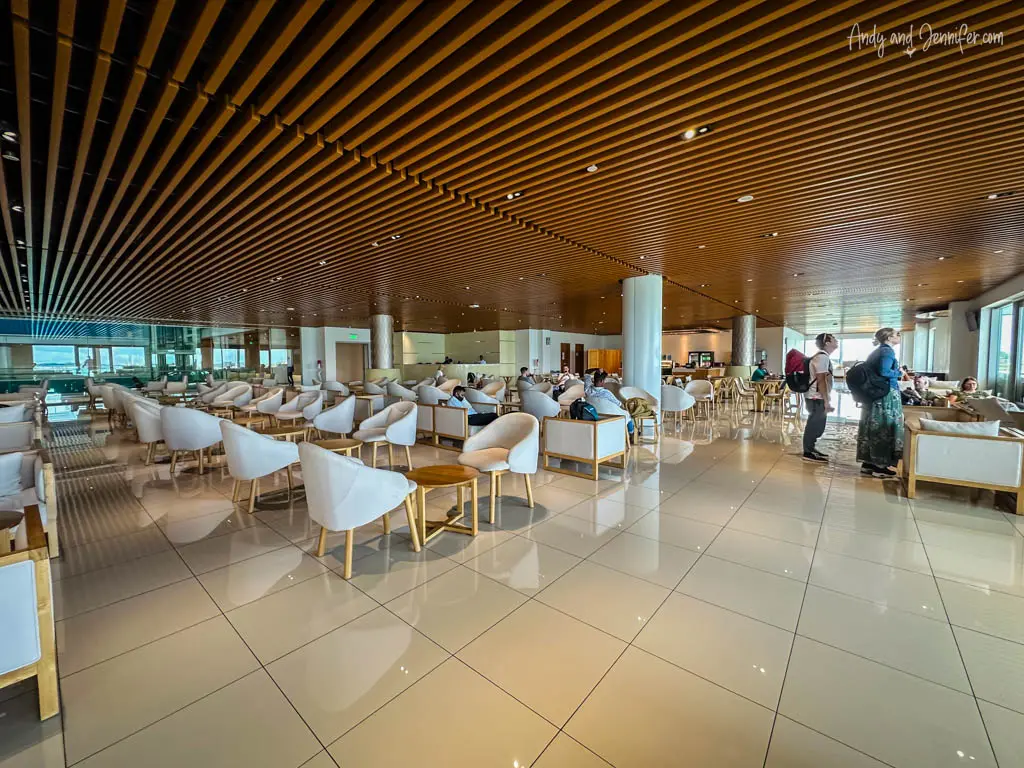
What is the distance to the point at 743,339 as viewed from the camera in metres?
14.8

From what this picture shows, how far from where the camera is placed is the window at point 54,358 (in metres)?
15.9

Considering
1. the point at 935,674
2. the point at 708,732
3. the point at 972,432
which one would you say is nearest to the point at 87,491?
the point at 708,732

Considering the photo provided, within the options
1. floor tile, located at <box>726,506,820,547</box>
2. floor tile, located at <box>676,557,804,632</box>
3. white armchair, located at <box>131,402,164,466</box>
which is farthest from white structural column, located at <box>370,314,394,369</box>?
floor tile, located at <box>676,557,804,632</box>

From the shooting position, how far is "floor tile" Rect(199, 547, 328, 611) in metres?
2.47

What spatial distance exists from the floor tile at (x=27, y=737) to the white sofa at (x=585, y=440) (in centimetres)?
399

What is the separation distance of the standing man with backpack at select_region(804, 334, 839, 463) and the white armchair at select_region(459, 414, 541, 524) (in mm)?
4040

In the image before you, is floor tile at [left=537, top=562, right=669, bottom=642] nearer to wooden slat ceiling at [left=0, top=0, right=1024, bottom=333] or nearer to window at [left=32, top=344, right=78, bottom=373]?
wooden slat ceiling at [left=0, top=0, right=1024, bottom=333]

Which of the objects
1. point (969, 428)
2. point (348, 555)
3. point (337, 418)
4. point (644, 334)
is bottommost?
point (348, 555)

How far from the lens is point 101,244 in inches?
231

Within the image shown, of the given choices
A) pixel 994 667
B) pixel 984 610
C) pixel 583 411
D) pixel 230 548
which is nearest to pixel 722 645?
pixel 994 667

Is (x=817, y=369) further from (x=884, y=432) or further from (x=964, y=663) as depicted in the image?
(x=964, y=663)

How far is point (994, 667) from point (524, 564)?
2.21 meters

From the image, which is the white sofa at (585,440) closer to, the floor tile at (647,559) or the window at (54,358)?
the floor tile at (647,559)

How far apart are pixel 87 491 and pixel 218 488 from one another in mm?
1305
